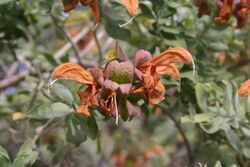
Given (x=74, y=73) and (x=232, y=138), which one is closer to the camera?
(x=74, y=73)

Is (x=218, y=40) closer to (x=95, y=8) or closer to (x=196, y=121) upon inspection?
(x=196, y=121)

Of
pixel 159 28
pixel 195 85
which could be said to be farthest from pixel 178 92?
pixel 159 28

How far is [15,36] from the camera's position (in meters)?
1.78

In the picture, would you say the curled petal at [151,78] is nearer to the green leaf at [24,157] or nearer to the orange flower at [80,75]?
the orange flower at [80,75]

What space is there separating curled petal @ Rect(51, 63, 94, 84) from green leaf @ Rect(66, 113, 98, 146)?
146 mm

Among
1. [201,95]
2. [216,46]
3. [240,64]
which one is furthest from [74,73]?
[240,64]

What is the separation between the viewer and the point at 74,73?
1.18m

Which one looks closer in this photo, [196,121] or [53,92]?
[53,92]

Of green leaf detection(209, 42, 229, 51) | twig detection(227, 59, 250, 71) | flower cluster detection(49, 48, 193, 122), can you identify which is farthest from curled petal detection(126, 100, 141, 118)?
twig detection(227, 59, 250, 71)

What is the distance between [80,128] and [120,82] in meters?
0.21

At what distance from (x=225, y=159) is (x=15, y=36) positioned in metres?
0.69

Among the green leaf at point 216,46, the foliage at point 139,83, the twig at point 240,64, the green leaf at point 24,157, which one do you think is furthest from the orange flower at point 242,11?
the twig at point 240,64

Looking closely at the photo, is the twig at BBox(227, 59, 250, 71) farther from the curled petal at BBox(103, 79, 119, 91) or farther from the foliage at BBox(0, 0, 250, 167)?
the curled petal at BBox(103, 79, 119, 91)

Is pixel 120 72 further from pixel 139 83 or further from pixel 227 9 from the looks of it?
pixel 227 9
